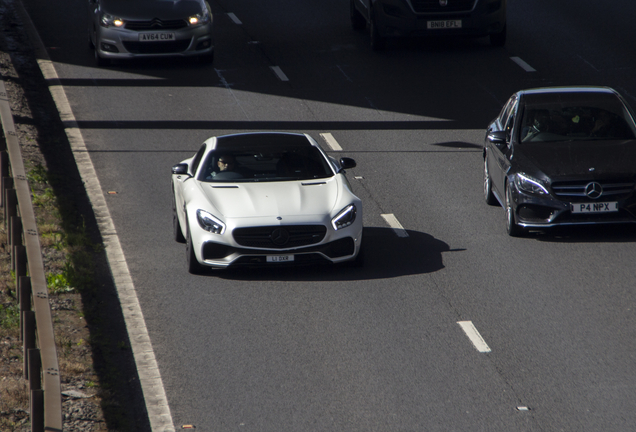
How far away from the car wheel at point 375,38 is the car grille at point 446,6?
105 centimetres

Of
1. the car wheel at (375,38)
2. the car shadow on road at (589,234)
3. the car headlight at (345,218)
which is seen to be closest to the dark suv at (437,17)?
the car wheel at (375,38)

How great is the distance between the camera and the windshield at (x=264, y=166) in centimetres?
1162

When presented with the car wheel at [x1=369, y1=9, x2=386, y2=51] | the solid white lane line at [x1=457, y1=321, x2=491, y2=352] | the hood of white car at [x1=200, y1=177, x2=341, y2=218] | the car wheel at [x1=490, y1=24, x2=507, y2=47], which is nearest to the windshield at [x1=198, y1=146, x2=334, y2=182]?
the hood of white car at [x1=200, y1=177, x2=341, y2=218]

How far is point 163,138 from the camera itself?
685 inches

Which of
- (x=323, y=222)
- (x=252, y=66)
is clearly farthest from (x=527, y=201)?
(x=252, y=66)

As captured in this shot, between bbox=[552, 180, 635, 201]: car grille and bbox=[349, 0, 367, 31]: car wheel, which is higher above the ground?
bbox=[552, 180, 635, 201]: car grille

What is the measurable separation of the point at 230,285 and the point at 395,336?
2259 mm

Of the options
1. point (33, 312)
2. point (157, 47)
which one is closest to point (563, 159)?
point (33, 312)

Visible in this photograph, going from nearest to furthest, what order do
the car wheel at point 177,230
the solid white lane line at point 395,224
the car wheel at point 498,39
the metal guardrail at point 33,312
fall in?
the metal guardrail at point 33,312, the car wheel at point 177,230, the solid white lane line at point 395,224, the car wheel at point 498,39

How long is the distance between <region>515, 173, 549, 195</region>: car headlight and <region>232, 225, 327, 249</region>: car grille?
271 centimetres

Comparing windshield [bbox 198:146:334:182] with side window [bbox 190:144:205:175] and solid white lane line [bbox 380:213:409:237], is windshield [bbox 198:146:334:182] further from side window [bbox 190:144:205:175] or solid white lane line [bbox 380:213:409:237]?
solid white lane line [bbox 380:213:409:237]

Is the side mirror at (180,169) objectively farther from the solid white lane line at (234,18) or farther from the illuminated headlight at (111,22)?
the solid white lane line at (234,18)

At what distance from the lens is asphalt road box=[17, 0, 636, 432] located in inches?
309

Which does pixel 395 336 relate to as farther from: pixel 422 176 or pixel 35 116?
pixel 35 116
